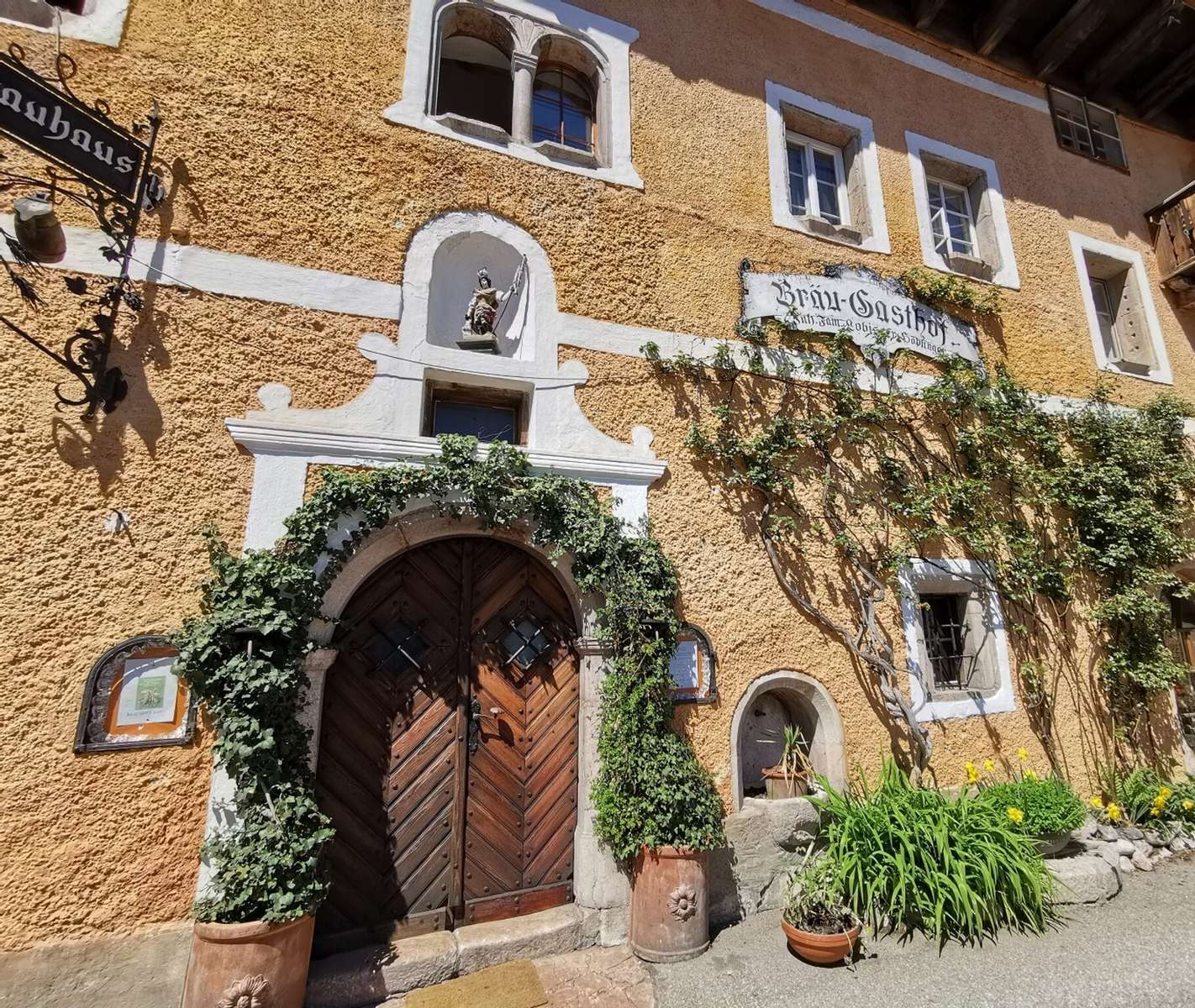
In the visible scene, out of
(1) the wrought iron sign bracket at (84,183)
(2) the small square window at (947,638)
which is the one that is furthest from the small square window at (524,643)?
(2) the small square window at (947,638)

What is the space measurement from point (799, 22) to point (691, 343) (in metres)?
3.81

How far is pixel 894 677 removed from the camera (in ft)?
15.4

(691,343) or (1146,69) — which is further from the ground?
(1146,69)

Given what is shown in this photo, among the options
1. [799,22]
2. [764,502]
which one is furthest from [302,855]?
[799,22]

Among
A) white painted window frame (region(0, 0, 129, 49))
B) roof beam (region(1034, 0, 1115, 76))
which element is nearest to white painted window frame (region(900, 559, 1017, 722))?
roof beam (region(1034, 0, 1115, 76))

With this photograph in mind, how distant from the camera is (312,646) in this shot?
3234mm

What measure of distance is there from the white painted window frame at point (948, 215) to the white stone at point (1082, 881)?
17.9ft

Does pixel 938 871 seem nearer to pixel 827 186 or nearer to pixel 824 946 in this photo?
pixel 824 946

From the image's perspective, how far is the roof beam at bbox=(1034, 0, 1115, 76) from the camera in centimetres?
643

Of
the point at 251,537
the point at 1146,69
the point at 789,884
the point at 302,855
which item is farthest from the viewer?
the point at 1146,69

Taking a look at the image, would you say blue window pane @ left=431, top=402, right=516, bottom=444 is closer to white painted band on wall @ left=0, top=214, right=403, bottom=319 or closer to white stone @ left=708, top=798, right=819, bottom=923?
white painted band on wall @ left=0, top=214, right=403, bottom=319

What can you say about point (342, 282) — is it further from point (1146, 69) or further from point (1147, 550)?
point (1146, 69)

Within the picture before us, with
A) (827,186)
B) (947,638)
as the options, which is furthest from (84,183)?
(947,638)

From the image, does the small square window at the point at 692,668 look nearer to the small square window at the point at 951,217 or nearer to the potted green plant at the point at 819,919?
the potted green plant at the point at 819,919
